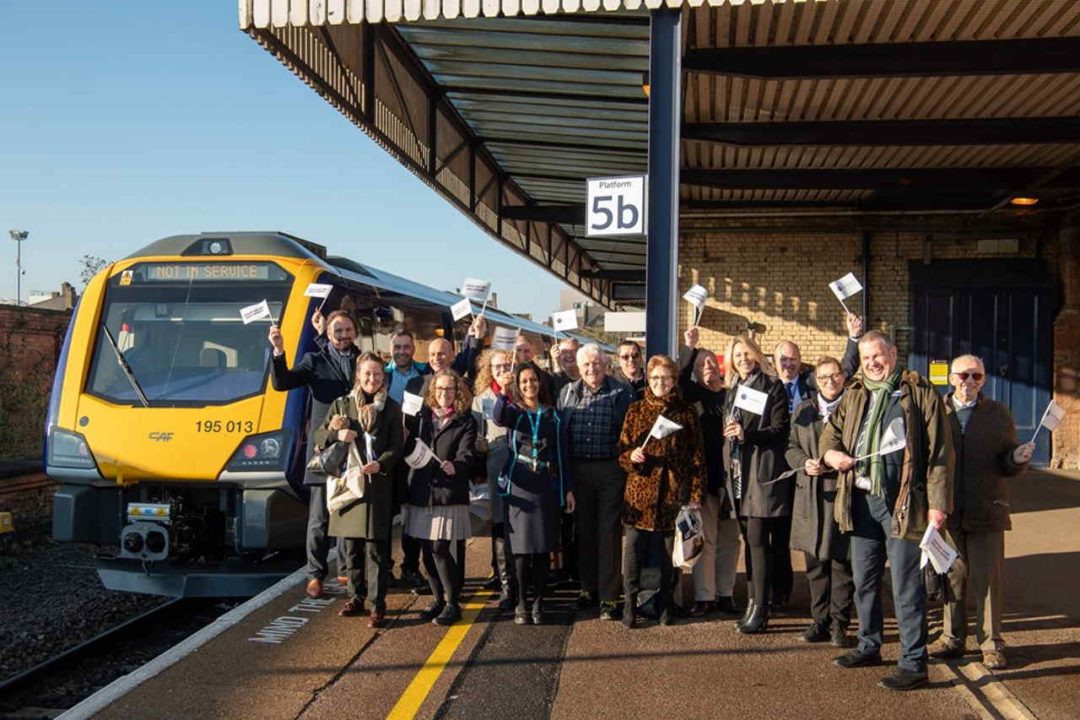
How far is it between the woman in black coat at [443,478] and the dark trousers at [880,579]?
2432 mm

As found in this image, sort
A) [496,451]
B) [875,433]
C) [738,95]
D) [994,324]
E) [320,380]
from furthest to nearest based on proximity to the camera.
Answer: [994,324] → [738,95] → [320,380] → [496,451] → [875,433]

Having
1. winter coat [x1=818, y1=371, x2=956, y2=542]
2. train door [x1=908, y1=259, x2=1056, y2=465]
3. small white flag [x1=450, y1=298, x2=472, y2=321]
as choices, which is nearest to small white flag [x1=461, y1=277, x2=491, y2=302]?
small white flag [x1=450, y1=298, x2=472, y2=321]

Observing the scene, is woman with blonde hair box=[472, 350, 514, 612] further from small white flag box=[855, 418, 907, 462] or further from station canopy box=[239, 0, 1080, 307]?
station canopy box=[239, 0, 1080, 307]

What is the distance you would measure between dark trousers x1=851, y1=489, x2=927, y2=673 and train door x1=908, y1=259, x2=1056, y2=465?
919 centimetres

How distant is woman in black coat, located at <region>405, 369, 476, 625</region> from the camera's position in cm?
629

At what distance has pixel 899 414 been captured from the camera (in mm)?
5199

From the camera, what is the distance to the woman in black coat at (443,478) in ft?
20.6

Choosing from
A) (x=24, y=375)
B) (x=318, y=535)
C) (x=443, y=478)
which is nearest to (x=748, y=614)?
(x=443, y=478)

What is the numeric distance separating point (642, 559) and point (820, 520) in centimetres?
117

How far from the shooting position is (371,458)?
630 centimetres

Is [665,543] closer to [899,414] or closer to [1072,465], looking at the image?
[899,414]

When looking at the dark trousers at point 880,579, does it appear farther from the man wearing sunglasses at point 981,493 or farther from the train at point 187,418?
the train at point 187,418

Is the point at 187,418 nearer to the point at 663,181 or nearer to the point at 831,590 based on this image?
the point at 663,181

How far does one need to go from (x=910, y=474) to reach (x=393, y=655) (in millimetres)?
3103
